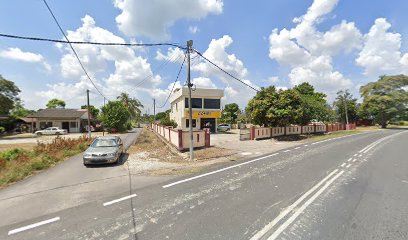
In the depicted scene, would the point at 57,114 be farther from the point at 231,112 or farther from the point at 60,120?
the point at 231,112

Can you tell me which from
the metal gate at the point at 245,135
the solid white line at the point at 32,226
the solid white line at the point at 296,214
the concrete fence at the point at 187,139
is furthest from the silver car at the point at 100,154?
the metal gate at the point at 245,135

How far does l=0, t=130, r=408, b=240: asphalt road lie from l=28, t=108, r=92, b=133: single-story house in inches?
1753

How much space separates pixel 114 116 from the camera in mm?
40750

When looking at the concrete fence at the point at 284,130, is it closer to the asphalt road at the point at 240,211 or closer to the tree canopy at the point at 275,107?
the tree canopy at the point at 275,107

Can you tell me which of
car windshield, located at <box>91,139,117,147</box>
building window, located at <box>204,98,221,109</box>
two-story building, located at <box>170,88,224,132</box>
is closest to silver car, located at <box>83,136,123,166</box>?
car windshield, located at <box>91,139,117,147</box>

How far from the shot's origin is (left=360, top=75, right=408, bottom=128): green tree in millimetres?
46000

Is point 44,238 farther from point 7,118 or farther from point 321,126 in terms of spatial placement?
point 7,118

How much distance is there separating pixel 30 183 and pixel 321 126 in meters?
40.5

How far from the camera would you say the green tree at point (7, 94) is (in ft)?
115

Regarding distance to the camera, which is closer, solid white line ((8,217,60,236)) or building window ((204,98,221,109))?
solid white line ((8,217,60,236))

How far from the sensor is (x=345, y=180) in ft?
23.0

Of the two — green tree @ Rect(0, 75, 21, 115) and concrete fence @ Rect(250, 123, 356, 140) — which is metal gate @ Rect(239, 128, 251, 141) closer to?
concrete fence @ Rect(250, 123, 356, 140)

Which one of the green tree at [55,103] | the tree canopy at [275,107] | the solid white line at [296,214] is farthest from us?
the green tree at [55,103]

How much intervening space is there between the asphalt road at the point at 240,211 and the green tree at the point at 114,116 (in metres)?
37.3
